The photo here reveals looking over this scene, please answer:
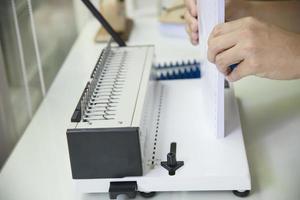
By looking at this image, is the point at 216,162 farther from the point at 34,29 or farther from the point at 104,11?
the point at 104,11

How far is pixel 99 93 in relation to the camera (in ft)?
2.91

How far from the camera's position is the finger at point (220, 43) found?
A: 0.78 metres

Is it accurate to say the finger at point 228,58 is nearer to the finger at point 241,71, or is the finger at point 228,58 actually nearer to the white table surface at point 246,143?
the finger at point 241,71

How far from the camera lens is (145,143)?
2.81 feet

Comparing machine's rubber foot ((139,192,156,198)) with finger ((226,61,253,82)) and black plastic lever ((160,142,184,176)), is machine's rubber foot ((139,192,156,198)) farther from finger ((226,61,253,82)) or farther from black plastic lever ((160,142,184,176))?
finger ((226,61,253,82))

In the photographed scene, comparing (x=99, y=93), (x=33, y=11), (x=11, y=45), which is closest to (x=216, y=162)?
(x=99, y=93)

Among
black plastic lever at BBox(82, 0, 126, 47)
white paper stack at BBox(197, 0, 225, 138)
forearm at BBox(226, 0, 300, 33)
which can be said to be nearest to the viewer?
white paper stack at BBox(197, 0, 225, 138)

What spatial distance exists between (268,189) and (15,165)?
484 millimetres

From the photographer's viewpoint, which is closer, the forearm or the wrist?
the wrist

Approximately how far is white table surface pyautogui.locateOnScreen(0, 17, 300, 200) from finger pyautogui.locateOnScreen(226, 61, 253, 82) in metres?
0.19

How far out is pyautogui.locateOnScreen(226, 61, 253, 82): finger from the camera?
0.79 m

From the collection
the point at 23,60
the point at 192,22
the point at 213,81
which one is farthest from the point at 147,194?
the point at 23,60

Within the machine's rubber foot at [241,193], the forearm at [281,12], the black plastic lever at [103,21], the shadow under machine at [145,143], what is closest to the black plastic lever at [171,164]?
the shadow under machine at [145,143]

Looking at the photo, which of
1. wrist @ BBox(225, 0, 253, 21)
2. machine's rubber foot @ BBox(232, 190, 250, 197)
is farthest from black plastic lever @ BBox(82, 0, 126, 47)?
machine's rubber foot @ BBox(232, 190, 250, 197)
